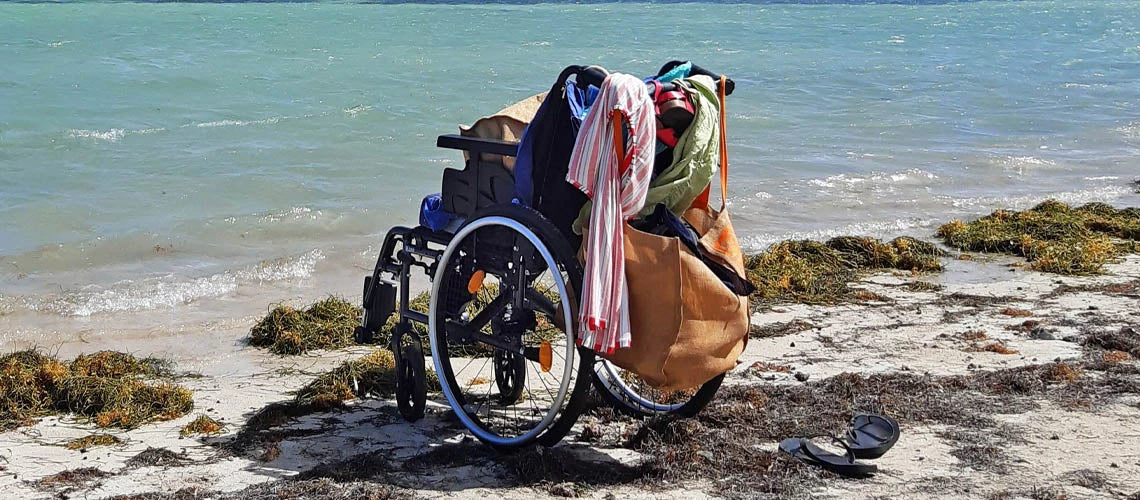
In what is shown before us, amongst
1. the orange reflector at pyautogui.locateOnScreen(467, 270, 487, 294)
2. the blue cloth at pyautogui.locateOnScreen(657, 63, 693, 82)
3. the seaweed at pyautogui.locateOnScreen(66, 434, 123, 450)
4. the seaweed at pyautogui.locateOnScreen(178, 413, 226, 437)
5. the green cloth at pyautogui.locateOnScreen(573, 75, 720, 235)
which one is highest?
the blue cloth at pyautogui.locateOnScreen(657, 63, 693, 82)

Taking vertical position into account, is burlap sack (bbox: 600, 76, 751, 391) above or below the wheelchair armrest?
below

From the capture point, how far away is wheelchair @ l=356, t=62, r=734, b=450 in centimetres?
403

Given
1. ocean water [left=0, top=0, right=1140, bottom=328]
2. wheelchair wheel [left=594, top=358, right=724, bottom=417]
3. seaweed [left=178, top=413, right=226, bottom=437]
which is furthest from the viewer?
ocean water [left=0, top=0, right=1140, bottom=328]

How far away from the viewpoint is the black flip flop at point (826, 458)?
402 cm

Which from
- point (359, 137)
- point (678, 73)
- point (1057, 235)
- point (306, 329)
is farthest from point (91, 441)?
point (359, 137)

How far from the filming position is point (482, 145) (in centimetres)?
438

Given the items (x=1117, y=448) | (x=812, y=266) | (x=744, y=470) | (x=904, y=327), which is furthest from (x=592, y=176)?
(x=812, y=266)

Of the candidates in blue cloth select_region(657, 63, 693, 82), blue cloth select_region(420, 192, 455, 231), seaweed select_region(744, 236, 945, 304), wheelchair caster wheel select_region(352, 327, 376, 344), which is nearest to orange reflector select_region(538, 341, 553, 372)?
blue cloth select_region(420, 192, 455, 231)

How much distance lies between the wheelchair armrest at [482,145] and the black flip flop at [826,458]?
1480 mm

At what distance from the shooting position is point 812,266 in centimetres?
755

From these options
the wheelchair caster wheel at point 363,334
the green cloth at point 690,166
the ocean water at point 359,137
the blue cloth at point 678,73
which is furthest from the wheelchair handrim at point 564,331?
the ocean water at point 359,137

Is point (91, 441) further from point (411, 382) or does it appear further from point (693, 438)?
point (693, 438)

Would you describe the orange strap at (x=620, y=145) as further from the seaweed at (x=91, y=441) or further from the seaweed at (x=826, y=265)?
the seaweed at (x=826, y=265)

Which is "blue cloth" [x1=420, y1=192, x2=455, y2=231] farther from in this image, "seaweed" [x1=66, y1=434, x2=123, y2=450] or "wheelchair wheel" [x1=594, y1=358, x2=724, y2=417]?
"seaweed" [x1=66, y1=434, x2=123, y2=450]
